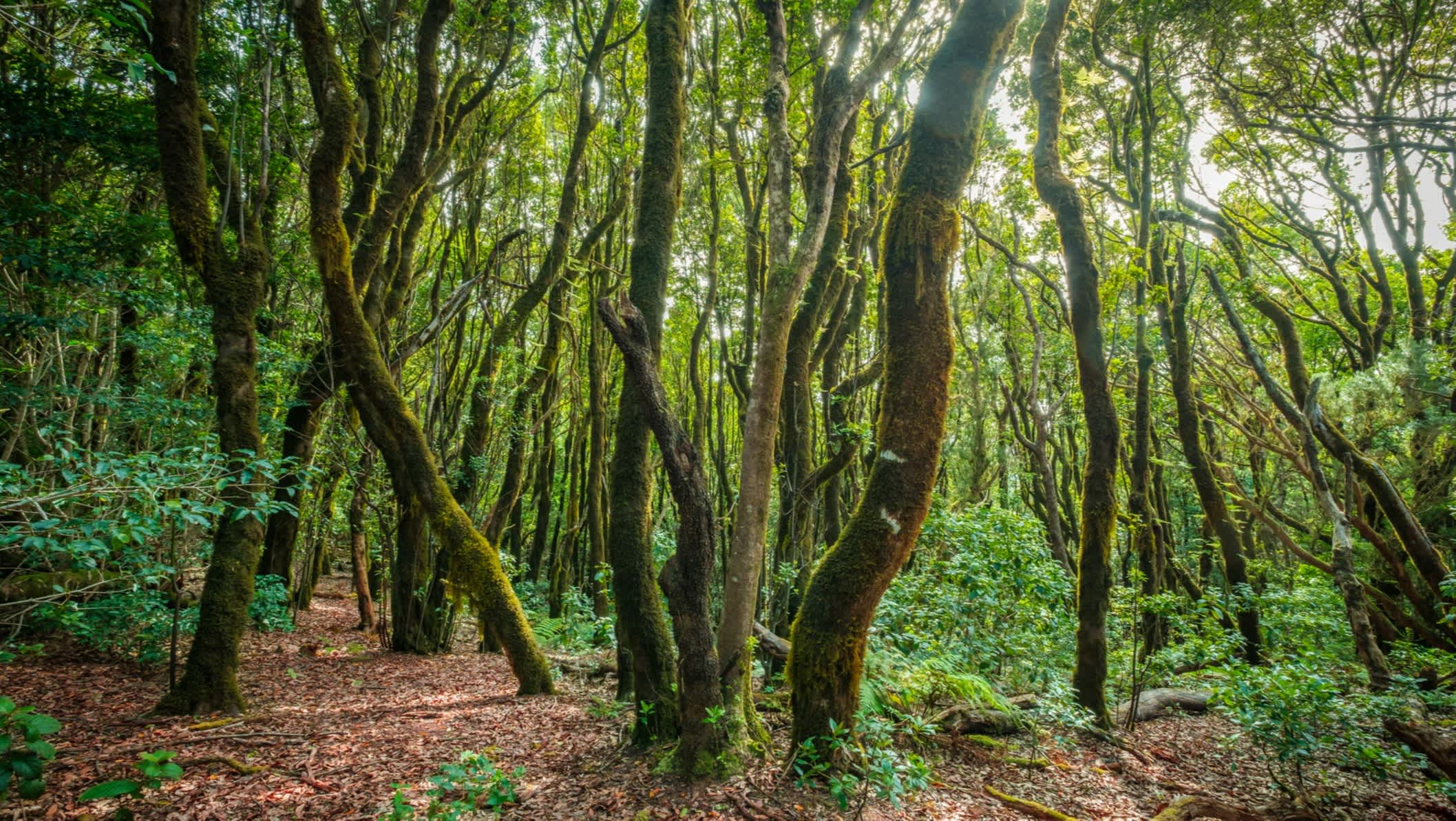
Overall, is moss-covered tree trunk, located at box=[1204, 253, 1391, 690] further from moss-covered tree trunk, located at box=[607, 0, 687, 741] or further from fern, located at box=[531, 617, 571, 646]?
fern, located at box=[531, 617, 571, 646]

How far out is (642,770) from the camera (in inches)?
188

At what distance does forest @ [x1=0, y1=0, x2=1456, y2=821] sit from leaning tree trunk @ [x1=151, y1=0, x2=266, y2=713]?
1.5 inches

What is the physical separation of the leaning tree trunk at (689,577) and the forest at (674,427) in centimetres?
3

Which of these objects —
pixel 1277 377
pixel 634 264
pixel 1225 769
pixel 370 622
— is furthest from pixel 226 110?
pixel 1277 377

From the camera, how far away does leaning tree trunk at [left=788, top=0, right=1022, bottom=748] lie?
4.45 metres

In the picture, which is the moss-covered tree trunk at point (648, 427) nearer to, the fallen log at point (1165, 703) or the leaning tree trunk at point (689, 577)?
the leaning tree trunk at point (689, 577)

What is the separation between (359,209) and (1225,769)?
1305 centimetres

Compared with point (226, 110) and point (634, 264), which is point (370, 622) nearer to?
point (226, 110)

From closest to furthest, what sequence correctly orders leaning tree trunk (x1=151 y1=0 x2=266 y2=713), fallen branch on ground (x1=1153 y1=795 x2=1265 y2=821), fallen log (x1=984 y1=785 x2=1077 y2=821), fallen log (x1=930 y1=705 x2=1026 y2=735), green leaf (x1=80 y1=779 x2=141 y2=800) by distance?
green leaf (x1=80 y1=779 x2=141 y2=800)
fallen log (x1=984 y1=785 x2=1077 y2=821)
fallen branch on ground (x1=1153 y1=795 x2=1265 y2=821)
leaning tree trunk (x1=151 y1=0 x2=266 y2=713)
fallen log (x1=930 y1=705 x2=1026 y2=735)

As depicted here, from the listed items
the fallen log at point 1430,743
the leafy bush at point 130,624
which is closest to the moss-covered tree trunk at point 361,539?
the leafy bush at point 130,624

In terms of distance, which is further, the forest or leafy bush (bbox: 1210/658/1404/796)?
leafy bush (bbox: 1210/658/1404/796)

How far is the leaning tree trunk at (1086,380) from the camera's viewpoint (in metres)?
7.30

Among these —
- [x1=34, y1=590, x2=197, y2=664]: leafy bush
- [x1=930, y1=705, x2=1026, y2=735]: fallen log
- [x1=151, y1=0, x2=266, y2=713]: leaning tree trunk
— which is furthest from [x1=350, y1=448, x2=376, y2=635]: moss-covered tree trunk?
[x1=930, y1=705, x2=1026, y2=735]: fallen log

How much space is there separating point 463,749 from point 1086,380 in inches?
314
